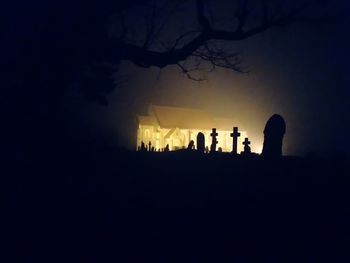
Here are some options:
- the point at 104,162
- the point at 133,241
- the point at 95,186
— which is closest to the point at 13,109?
the point at 104,162

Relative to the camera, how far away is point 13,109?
34.1 feet

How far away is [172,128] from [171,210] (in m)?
20.0

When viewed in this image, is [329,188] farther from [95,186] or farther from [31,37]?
[31,37]

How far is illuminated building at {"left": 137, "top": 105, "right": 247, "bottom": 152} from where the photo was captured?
2706 cm

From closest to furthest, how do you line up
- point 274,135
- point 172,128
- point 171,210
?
point 171,210
point 274,135
point 172,128

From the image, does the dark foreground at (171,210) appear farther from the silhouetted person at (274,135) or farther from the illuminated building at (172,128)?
the illuminated building at (172,128)

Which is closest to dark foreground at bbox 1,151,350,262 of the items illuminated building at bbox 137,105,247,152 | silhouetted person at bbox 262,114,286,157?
silhouetted person at bbox 262,114,286,157

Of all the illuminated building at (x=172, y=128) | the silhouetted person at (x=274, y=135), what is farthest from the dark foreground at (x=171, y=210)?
the illuminated building at (x=172, y=128)

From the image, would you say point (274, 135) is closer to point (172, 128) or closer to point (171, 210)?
point (171, 210)

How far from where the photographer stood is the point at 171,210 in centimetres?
743

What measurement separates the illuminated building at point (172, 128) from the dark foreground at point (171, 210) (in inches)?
662

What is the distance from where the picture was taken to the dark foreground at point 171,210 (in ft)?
20.4

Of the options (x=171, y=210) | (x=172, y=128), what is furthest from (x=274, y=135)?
(x=172, y=128)

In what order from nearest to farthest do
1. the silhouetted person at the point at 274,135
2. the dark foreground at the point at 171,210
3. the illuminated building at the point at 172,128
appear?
1. the dark foreground at the point at 171,210
2. the silhouetted person at the point at 274,135
3. the illuminated building at the point at 172,128
